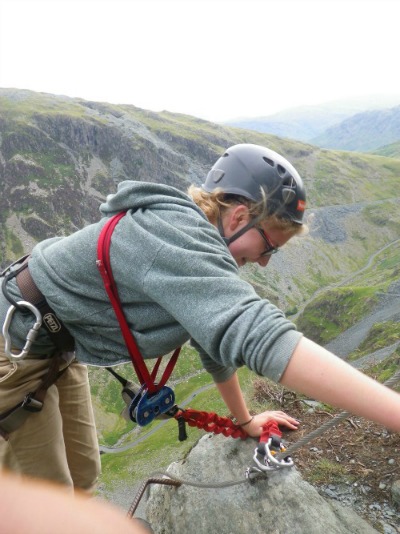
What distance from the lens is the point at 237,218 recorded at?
452 centimetres

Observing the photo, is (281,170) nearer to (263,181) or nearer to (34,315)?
(263,181)

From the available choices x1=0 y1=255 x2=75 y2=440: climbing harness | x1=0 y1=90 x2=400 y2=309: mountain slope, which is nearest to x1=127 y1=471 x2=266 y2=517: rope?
x1=0 y1=255 x2=75 y2=440: climbing harness

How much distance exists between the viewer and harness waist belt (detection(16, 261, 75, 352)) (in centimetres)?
444

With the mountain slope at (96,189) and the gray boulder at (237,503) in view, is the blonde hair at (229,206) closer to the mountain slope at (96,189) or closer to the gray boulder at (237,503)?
the gray boulder at (237,503)

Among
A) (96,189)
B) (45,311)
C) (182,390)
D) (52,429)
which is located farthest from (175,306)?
(96,189)

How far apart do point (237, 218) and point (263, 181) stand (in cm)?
76

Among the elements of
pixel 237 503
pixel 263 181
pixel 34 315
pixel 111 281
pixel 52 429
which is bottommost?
pixel 237 503

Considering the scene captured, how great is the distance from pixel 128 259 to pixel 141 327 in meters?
0.70

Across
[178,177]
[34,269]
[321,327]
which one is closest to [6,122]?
[178,177]

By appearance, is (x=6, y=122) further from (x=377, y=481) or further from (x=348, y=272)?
(x=377, y=481)

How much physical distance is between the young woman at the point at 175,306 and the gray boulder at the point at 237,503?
739 millimetres

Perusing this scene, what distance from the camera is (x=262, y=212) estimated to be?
4.57 meters

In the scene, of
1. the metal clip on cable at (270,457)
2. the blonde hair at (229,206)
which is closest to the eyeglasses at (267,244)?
the blonde hair at (229,206)

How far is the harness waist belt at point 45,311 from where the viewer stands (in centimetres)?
444
